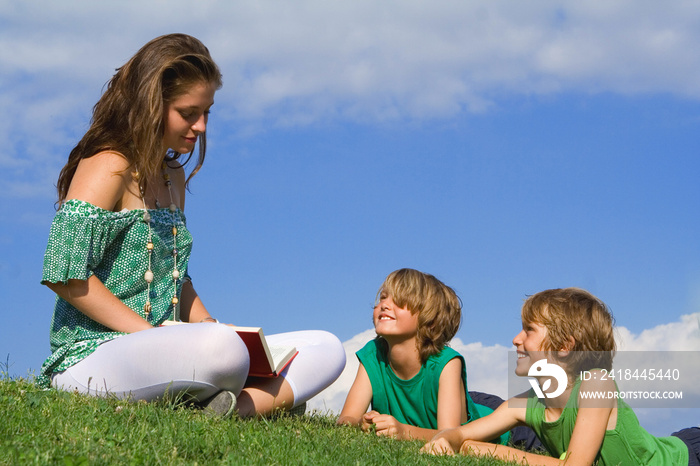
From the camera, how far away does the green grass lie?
166 inches

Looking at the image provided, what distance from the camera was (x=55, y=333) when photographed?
5992 millimetres

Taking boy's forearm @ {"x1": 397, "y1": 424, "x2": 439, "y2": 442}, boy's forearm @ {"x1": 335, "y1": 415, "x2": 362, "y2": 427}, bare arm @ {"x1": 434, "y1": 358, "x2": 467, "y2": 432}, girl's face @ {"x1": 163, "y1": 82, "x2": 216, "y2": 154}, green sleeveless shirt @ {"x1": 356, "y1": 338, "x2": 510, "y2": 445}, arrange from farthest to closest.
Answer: green sleeveless shirt @ {"x1": 356, "y1": 338, "x2": 510, "y2": 445}, boy's forearm @ {"x1": 335, "y1": 415, "x2": 362, "y2": 427}, bare arm @ {"x1": 434, "y1": 358, "x2": 467, "y2": 432}, boy's forearm @ {"x1": 397, "y1": 424, "x2": 439, "y2": 442}, girl's face @ {"x1": 163, "y1": 82, "x2": 216, "y2": 154}

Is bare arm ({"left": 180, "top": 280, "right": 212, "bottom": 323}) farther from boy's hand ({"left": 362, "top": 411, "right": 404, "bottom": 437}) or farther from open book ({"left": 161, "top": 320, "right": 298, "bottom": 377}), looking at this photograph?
boy's hand ({"left": 362, "top": 411, "right": 404, "bottom": 437})

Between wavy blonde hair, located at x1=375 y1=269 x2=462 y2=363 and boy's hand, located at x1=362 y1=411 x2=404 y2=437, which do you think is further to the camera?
wavy blonde hair, located at x1=375 y1=269 x2=462 y2=363

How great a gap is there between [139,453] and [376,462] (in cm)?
145

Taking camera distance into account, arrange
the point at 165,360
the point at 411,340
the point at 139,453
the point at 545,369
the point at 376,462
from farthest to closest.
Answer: the point at 411,340 → the point at 545,369 → the point at 165,360 → the point at 376,462 → the point at 139,453

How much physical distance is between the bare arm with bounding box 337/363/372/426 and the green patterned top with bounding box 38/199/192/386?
6.10 feet

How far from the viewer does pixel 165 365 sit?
5523mm

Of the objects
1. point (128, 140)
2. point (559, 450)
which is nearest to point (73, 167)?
point (128, 140)

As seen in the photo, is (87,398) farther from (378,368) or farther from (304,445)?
(378,368)

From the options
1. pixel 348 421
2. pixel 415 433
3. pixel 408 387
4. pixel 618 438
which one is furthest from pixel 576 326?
pixel 348 421

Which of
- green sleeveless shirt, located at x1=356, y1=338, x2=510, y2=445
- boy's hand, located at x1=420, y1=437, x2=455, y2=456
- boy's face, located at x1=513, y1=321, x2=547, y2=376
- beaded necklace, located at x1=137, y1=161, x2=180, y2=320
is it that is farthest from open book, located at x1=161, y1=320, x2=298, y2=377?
boy's face, located at x1=513, y1=321, x2=547, y2=376

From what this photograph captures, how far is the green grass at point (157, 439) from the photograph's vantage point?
4211 millimetres

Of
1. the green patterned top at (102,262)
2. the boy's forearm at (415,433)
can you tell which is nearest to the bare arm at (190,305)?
the green patterned top at (102,262)
